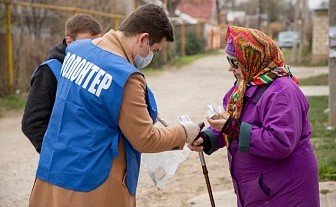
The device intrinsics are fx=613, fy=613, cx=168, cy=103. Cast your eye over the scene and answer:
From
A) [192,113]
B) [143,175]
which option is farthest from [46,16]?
[143,175]

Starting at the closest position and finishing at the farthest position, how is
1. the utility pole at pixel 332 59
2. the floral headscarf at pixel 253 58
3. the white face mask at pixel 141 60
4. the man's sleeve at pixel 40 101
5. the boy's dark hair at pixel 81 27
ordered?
the white face mask at pixel 141 60, the floral headscarf at pixel 253 58, the man's sleeve at pixel 40 101, the boy's dark hair at pixel 81 27, the utility pole at pixel 332 59

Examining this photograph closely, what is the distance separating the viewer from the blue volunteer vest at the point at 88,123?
2799 mm

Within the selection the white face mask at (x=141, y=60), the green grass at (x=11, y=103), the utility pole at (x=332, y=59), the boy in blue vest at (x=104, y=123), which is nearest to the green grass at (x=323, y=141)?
the utility pole at (x=332, y=59)

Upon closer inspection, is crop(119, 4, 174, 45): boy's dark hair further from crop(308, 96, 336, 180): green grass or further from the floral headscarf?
crop(308, 96, 336, 180): green grass

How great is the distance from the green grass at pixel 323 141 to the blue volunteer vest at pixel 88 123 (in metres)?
4.36

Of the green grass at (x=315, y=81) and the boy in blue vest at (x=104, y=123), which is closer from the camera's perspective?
the boy in blue vest at (x=104, y=123)

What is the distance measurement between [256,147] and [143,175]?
444cm

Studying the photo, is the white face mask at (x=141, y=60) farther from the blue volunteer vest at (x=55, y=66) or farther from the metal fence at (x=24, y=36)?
the metal fence at (x=24, y=36)

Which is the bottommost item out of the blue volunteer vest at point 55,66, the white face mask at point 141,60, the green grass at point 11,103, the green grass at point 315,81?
the green grass at point 315,81

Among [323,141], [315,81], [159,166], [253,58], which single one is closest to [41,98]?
[159,166]

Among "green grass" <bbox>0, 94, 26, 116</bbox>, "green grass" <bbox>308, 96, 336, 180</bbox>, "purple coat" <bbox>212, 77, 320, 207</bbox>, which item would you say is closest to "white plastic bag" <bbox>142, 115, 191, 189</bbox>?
"purple coat" <bbox>212, 77, 320, 207</bbox>

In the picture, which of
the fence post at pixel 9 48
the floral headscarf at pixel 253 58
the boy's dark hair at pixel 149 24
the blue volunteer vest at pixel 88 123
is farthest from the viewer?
the fence post at pixel 9 48

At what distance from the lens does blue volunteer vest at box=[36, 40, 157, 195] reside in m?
2.80

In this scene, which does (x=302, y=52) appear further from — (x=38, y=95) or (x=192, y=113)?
(x=38, y=95)
